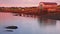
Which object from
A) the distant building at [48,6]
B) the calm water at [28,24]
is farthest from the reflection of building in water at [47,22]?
the distant building at [48,6]

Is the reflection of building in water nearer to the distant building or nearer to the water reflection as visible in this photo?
the water reflection

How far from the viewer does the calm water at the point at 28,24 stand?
57.9 inches

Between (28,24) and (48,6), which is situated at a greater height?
(48,6)

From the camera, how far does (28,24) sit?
4.85ft

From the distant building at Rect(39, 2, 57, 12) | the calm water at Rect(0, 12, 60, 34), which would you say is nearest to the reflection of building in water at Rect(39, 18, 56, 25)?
the calm water at Rect(0, 12, 60, 34)

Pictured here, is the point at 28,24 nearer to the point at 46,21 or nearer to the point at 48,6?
the point at 46,21

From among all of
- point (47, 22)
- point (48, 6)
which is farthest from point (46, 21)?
point (48, 6)

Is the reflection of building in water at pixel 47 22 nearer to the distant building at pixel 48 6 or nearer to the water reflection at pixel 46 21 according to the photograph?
the water reflection at pixel 46 21

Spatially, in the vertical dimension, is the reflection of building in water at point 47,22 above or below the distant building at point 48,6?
below

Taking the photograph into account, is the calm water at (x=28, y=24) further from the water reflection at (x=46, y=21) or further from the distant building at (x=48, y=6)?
the distant building at (x=48, y=6)

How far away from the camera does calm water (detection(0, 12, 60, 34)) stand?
4.82 feet

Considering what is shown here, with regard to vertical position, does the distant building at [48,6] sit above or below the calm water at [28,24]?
above

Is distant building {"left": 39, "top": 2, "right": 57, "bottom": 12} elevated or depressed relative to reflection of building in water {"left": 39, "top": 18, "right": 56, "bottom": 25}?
elevated

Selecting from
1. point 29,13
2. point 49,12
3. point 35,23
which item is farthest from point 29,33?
point 49,12
